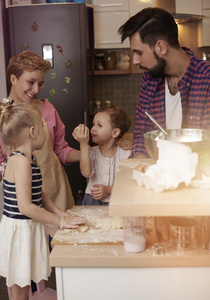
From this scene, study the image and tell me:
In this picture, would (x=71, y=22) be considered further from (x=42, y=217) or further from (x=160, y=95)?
(x=42, y=217)

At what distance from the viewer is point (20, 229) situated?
159cm

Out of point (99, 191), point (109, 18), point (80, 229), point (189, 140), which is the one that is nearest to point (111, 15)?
point (109, 18)

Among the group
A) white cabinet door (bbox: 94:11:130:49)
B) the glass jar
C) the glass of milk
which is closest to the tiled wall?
the glass jar

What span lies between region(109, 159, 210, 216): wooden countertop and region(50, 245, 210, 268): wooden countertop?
0.30 metres

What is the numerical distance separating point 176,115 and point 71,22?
1773 mm

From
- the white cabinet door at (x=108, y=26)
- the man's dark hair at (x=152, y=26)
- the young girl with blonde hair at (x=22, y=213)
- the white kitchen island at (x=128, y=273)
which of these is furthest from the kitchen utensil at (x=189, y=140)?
the white cabinet door at (x=108, y=26)

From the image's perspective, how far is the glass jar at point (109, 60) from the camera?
13.3ft

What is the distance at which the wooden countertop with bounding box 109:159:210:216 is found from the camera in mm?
888

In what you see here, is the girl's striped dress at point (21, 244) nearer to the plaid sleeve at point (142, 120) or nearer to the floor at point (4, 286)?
the plaid sleeve at point (142, 120)

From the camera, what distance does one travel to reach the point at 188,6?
3.83 metres

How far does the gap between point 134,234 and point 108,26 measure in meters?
2.93

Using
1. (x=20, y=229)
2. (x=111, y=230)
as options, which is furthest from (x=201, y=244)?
(x=20, y=229)

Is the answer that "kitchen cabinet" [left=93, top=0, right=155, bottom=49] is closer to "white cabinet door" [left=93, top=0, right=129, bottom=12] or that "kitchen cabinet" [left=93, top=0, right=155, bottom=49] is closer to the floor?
"white cabinet door" [left=93, top=0, right=129, bottom=12]

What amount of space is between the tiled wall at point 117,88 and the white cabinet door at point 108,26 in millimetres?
496
